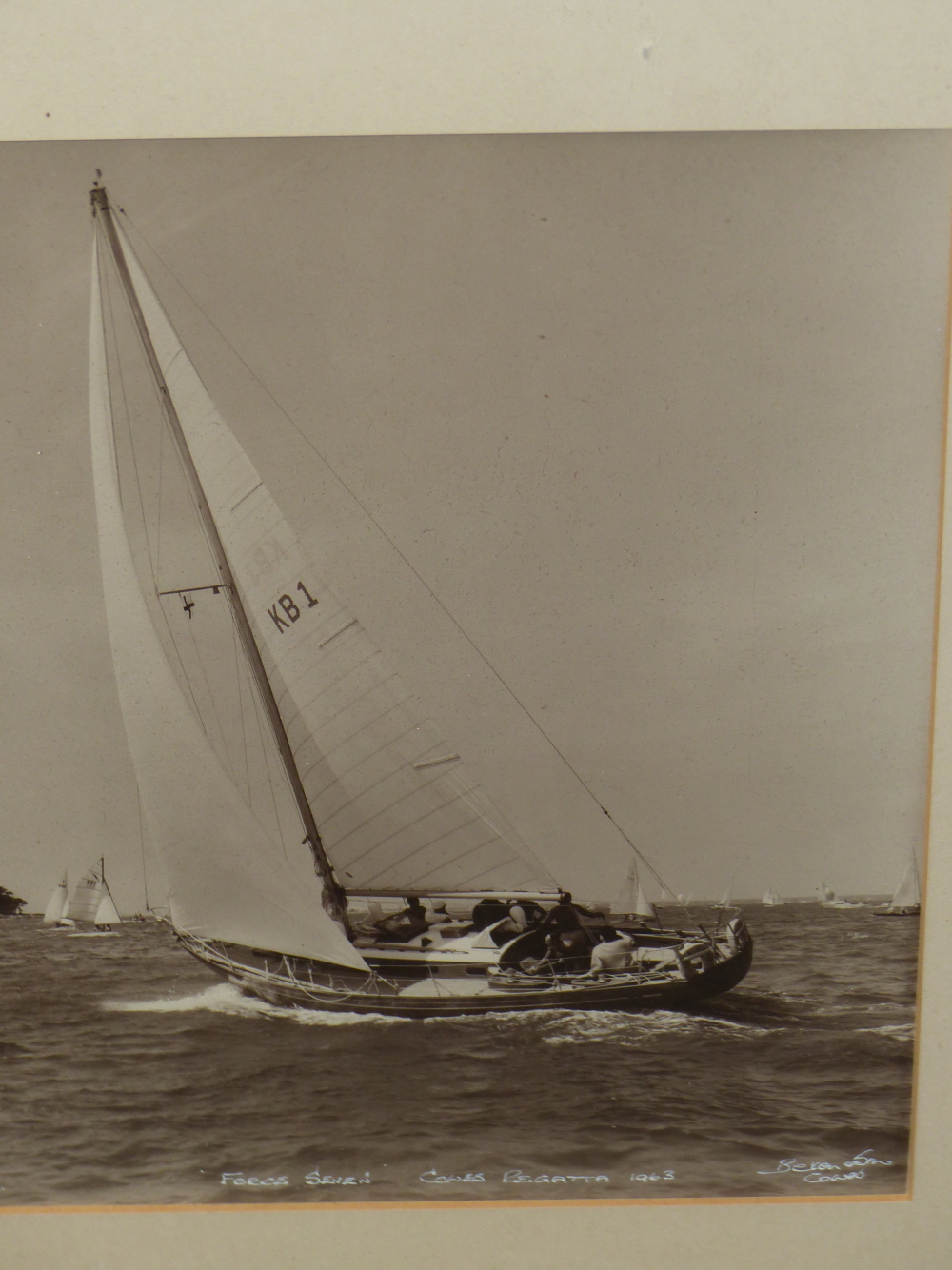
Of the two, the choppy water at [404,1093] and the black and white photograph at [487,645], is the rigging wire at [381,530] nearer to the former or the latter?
the black and white photograph at [487,645]

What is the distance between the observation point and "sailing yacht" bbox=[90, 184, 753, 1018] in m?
2.14

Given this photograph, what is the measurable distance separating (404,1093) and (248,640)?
1.04 meters

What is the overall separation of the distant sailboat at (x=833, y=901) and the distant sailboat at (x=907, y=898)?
3.3 inches

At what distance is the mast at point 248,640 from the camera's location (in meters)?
2.21

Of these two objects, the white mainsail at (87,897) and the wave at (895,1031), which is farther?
the wave at (895,1031)

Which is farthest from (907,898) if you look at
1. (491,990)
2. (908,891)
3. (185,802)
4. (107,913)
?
(107,913)

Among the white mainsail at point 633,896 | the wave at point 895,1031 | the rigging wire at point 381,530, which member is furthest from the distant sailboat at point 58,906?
the wave at point 895,1031

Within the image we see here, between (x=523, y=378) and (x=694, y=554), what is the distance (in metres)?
0.54

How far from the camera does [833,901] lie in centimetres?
209

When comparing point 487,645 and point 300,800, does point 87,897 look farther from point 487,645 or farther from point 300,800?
point 487,645

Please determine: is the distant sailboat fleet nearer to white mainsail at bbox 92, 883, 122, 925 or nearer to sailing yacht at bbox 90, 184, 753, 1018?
white mainsail at bbox 92, 883, 122, 925

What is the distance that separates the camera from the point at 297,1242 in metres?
2.10

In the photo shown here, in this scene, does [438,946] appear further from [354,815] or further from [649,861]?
[649,861]
